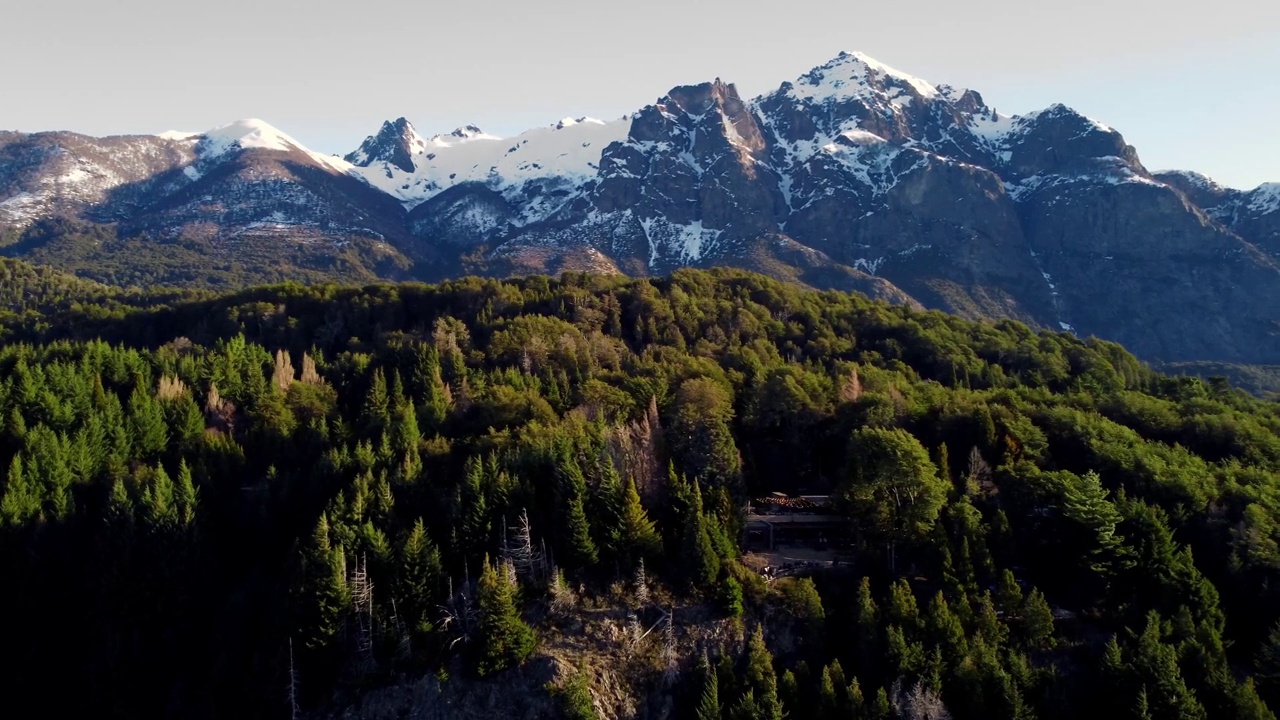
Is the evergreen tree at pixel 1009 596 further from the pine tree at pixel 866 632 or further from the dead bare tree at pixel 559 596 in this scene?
the dead bare tree at pixel 559 596

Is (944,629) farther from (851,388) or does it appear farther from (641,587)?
(851,388)

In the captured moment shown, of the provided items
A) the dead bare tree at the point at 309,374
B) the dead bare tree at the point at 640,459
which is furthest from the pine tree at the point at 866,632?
the dead bare tree at the point at 309,374

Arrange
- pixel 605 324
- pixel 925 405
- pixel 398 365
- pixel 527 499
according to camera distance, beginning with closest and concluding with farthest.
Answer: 1. pixel 527 499
2. pixel 925 405
3. pixel 398 365
4. pixel 605 324

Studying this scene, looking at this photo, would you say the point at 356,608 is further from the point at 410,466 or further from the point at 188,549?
the point at 188,549

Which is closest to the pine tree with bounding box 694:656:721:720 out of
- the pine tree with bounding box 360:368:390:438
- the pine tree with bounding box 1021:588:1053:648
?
the pine tree with bounding box 1021:588:1053:648

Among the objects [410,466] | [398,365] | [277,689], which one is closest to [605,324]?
[398,365]

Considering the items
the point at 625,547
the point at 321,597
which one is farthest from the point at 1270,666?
the point at 321,597
